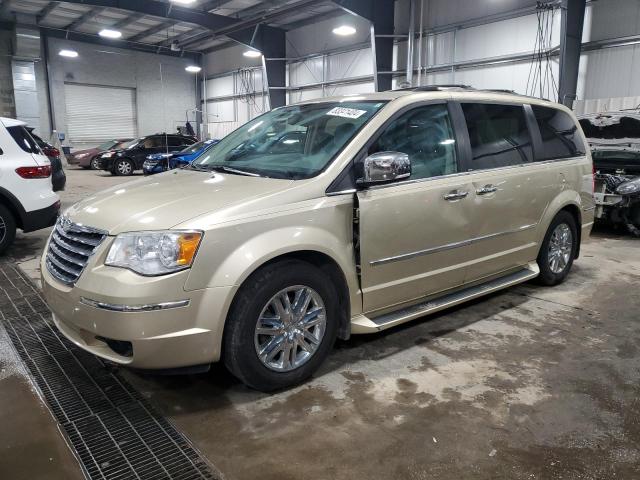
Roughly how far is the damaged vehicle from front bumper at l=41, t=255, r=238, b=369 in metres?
6.30

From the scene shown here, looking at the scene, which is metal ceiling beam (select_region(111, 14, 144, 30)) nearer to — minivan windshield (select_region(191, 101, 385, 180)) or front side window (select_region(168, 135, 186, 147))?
front side window (select_region(168, 135, 186, 147))

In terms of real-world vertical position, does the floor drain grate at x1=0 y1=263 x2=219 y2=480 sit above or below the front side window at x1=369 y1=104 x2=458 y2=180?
below

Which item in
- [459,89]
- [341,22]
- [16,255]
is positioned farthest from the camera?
[341,22]

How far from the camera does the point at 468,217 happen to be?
339cm

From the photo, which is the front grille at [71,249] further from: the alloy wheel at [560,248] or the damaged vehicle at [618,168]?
the damaged vehicle at [618,168]

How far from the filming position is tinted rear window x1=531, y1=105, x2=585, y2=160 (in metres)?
4.13

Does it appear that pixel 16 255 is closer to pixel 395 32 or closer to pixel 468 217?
pixel 468 217

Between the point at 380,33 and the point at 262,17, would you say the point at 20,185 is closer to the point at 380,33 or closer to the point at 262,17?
the point at 380,33

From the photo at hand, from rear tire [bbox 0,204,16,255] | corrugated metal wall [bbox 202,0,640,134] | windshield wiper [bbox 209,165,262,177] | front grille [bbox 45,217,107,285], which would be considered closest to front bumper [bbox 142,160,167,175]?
corrugated metal wall [bbox 202,0,640,134]

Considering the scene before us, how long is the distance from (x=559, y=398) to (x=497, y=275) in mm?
1381

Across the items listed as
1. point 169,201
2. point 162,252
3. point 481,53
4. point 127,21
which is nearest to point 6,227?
point 169,201

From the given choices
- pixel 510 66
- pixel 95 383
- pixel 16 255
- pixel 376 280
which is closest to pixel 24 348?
pixel 95 383

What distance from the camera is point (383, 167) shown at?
273 cm

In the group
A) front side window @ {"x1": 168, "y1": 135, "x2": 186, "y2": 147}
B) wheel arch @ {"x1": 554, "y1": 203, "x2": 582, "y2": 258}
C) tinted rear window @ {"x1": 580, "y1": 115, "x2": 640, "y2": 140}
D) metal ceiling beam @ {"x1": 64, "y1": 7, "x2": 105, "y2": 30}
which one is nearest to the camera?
wheel arch @ {"x1": 554, "y1": 203, "x2": 582, "y2": 258}
